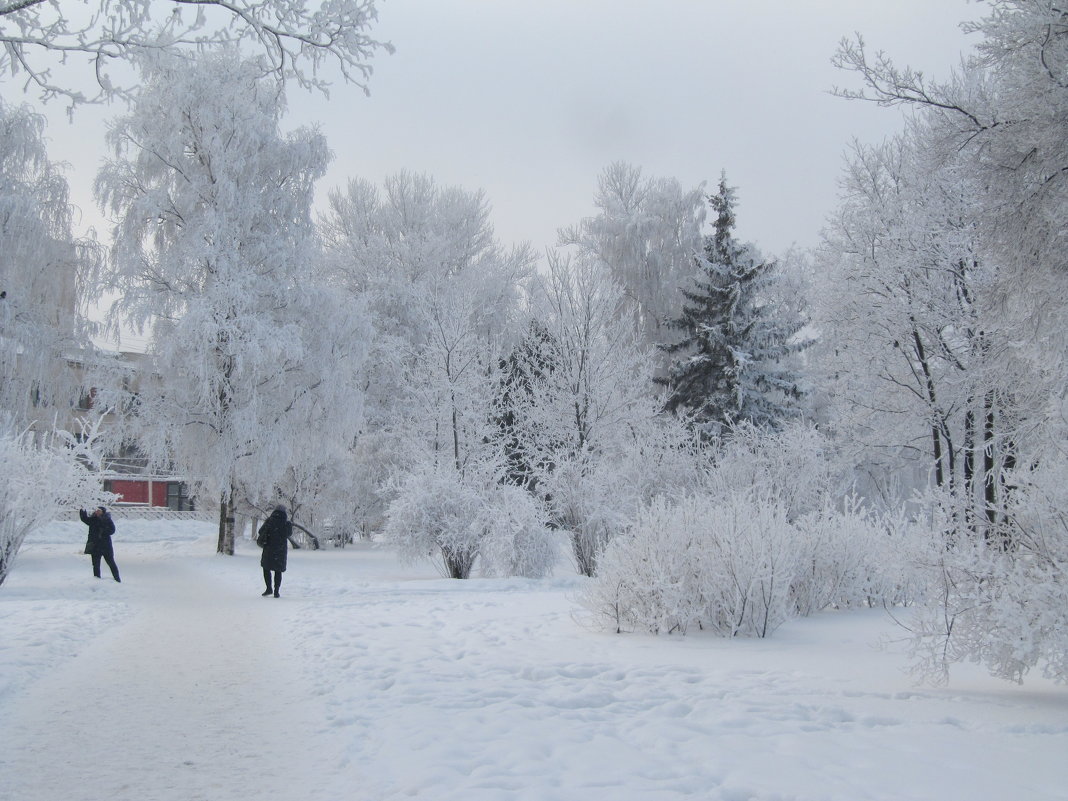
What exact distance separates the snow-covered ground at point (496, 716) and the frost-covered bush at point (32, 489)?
12.9 feet

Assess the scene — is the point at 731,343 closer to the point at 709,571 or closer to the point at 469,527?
the point at 469,527

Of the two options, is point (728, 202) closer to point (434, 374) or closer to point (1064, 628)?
point (434, 374)

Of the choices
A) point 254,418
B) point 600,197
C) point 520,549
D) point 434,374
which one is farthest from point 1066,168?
point 600,197

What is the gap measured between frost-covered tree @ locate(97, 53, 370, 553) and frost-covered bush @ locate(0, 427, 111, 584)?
5.69 m

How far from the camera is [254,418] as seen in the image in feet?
67.9

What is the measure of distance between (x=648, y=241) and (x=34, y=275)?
78.6 ft

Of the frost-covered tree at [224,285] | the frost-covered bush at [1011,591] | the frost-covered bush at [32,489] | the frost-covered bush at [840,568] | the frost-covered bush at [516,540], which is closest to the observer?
the frost-covered bush at [1011,591]

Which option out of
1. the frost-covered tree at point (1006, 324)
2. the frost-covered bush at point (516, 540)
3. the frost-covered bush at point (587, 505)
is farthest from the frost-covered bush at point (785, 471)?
the frost-covered bush at point (516, 540)

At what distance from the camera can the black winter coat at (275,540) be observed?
13352 millimetres

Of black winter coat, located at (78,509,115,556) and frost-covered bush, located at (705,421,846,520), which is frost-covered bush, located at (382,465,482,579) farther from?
black winter coat, located at (78,509,115,556)

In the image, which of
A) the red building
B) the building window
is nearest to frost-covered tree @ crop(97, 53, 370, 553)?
the red building

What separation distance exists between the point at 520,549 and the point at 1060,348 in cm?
1006

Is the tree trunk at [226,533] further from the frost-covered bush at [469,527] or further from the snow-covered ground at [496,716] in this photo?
the snow-covered ground at [496,716]

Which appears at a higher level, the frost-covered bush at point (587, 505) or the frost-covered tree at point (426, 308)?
the frost-covered tree at point (426, 308)
